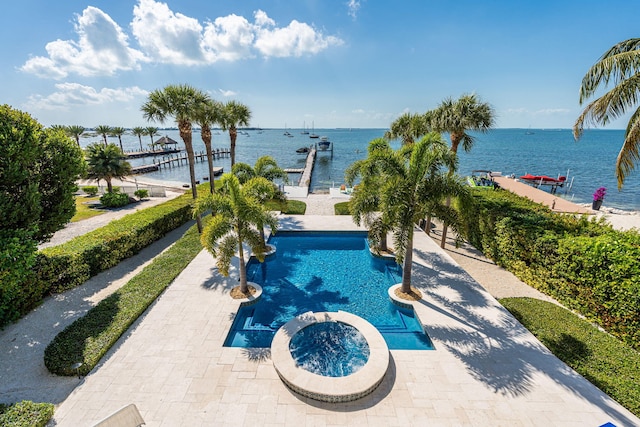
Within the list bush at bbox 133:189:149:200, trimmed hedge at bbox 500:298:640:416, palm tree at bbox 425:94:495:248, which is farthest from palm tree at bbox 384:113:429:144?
bush at bbox 133:189:149:200

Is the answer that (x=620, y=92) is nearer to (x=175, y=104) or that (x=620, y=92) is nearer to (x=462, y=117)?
(x=462, y=117)

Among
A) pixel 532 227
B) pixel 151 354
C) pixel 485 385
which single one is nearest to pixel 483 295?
pixel 532 227

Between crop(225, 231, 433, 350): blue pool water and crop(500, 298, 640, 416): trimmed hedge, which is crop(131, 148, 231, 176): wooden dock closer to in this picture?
crop(225, 231, 433, 350): blue pool water

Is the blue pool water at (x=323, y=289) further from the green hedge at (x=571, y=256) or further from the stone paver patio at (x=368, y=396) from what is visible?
the green hedge at (x=571, y=256)

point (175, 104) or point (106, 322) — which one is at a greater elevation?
point (175, 104)

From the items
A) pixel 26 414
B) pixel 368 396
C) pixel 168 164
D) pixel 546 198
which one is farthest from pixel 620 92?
pixel 168 164

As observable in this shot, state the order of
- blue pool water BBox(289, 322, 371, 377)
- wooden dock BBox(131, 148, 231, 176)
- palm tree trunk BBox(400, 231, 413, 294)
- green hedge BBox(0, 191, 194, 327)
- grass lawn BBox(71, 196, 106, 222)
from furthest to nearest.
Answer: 1. wooden dock BBox(131, 148, 231, 176)
2. grass lawn BBox(71, 196, 106, 222)
3. palm tree trunk BBox(400, 231, 413, 294)
4. green hedge BBox(0, 191, 194, 327)
5. blue pool water BBox(289, 322, 371, 377)

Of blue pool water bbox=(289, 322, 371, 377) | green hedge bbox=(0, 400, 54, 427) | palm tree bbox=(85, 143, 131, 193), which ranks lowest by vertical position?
blue pool water bbox=(289, 322, 371, 377)
